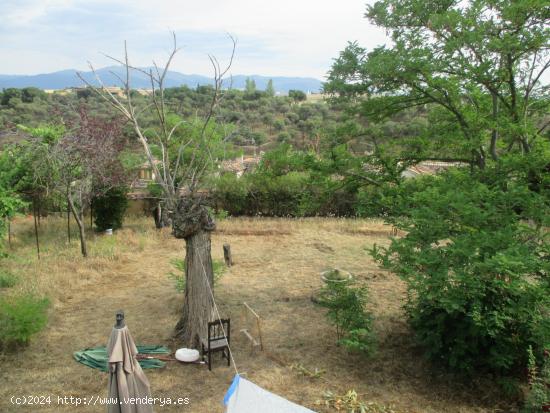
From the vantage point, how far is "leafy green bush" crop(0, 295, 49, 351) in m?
6.33

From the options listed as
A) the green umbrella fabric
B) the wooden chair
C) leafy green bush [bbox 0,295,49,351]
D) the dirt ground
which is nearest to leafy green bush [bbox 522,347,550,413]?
the dirt ground

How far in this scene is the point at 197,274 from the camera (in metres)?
6.46

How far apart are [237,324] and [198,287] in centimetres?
161

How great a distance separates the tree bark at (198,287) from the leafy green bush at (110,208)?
7908 mm

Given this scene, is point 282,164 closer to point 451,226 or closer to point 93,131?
point 451,226

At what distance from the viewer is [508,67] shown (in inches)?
247

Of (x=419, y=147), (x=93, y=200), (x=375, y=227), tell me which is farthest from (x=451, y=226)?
(x=93, y=200)

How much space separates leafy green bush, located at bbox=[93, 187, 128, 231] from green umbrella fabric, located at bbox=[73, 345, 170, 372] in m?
7.64

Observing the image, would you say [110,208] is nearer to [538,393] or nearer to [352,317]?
[352,317]

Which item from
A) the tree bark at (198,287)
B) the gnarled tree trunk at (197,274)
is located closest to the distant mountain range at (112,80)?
the gnarled tree trunk at (197,274)

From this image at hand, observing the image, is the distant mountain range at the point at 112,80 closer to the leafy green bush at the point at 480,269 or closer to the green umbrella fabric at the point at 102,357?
the leafy green bush at the point at 480,269

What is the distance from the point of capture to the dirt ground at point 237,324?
558 centimetres

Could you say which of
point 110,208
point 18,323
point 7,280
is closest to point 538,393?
point 18,323

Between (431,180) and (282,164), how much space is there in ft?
8.89
